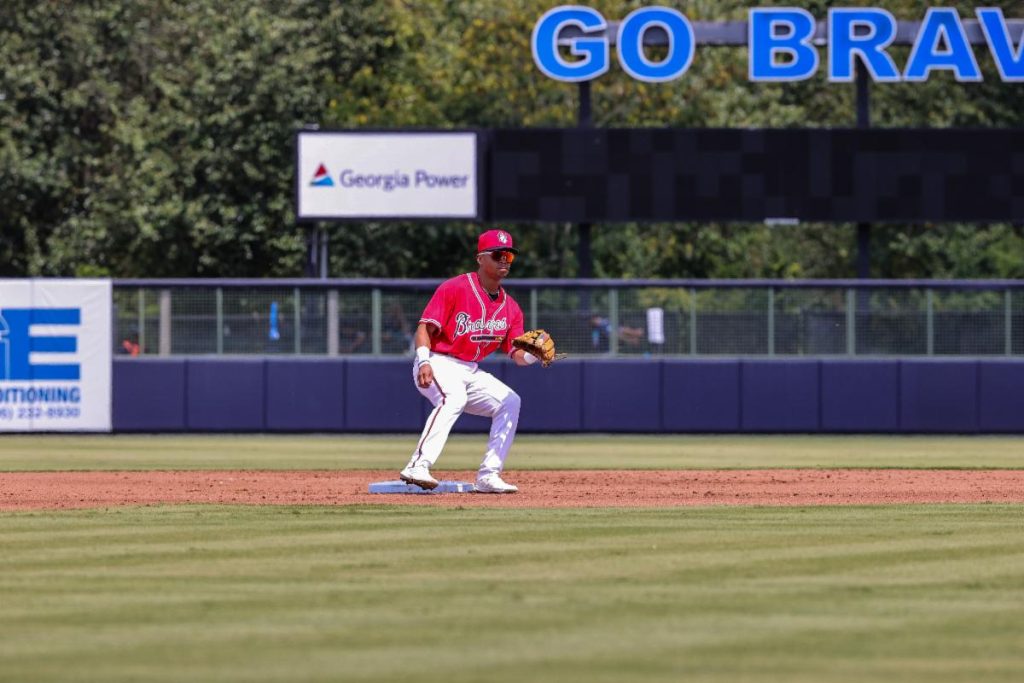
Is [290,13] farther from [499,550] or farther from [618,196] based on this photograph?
[499,550]

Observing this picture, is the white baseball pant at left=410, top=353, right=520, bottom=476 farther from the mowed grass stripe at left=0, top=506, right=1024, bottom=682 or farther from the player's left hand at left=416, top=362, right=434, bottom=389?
the mowed grass stripe at left=0, top=506, right=1024, bottom=682

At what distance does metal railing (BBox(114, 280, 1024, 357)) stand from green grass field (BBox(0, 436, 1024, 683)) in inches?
509

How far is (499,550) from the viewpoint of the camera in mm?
9789

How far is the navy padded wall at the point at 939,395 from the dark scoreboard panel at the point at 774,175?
224 centimetres

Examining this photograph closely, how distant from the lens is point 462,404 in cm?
1323

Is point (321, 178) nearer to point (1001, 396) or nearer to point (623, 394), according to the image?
point (623, 394)

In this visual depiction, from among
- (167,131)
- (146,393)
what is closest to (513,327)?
(146,393)

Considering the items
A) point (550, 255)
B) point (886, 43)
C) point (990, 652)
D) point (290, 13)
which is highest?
point (290, 13)

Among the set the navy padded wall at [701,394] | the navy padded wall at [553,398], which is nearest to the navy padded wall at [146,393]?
the navy padded wall at [553,398]

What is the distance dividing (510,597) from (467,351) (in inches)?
213

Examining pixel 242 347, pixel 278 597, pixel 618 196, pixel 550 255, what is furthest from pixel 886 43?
pixel 278 597

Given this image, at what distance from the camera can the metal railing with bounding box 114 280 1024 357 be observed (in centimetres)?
2564

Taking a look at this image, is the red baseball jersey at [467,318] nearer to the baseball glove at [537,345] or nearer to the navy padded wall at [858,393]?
the baseball glove at [537,345]

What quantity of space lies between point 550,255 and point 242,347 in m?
15.9
